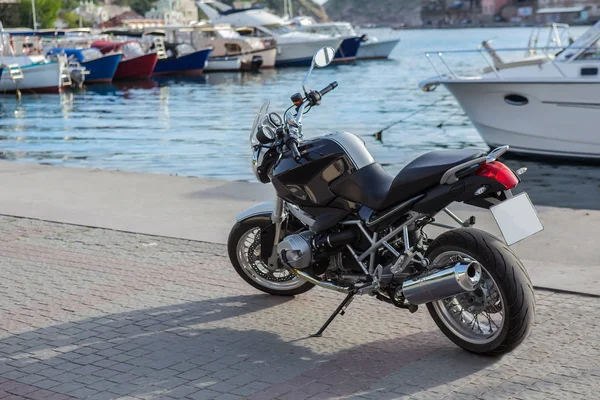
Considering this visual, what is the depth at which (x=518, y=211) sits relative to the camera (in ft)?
16.6

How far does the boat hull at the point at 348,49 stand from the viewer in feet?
218

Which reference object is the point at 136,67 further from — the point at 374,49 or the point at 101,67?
the point at 374,49

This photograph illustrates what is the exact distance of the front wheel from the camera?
498cm

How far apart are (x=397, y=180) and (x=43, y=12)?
11363 centimetres

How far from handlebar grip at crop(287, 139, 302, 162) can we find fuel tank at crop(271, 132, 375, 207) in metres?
0.03

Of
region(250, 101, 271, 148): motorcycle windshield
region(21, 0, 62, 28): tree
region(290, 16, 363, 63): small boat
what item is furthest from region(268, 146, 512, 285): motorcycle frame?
region(21, 0, 62, 28): tree

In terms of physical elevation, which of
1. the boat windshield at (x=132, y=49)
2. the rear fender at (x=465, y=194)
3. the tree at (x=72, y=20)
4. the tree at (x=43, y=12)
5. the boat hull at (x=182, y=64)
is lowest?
the tree at (x=72, y=20)

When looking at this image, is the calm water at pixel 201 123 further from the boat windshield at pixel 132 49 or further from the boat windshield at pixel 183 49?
the boat windshield at pixel 183 49

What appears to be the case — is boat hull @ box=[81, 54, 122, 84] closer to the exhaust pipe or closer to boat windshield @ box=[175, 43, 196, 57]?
boat windshield @ box=[175, 43, 196, 57]

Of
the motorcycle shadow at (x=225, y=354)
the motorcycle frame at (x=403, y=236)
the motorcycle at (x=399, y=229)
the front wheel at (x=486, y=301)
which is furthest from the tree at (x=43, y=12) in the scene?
the front wheel at (x=486, y=301)

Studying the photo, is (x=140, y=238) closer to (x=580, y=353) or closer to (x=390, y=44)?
(x=580, y=353)

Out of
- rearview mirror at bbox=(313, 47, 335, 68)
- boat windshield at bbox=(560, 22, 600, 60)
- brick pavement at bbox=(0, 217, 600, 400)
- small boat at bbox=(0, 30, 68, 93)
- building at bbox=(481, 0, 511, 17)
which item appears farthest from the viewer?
building at bbox=(481, 0, 511, 17)

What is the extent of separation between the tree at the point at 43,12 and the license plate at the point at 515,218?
10692 centimetres

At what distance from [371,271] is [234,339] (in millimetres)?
905
